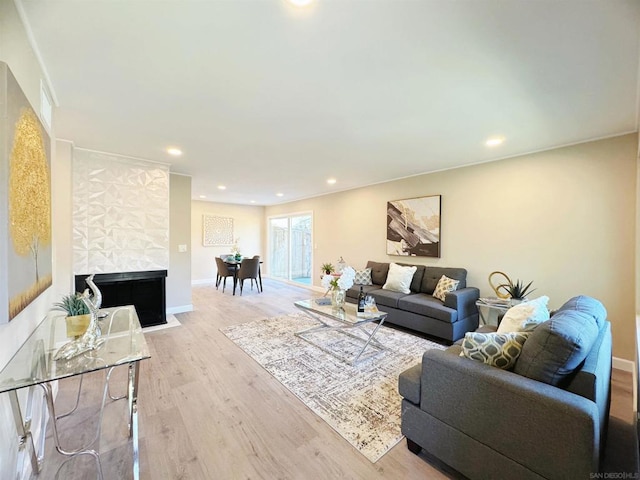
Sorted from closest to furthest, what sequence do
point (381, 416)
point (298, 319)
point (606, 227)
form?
1. point (381, 416)
2. point (606, 227)
3. point (298, 319)

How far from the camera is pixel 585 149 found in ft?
9.94

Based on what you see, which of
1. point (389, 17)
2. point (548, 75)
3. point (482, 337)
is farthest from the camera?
point (548, 75)

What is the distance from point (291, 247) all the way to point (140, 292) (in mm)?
4490

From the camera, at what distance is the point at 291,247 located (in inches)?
318

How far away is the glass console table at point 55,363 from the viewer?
1218mm

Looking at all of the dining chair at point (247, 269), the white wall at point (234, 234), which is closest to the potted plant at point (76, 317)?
the dining chair at point (247, 269)

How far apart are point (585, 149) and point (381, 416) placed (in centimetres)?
369

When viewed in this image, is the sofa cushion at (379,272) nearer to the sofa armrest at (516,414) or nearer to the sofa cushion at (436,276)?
the sofa cushion at (436,276)

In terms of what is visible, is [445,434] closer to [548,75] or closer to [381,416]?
[381,416]

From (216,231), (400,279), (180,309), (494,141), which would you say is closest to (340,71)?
(494,141)

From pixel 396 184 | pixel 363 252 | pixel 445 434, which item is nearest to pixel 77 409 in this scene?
pixel 445 434

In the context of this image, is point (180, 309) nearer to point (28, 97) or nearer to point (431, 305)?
point (28, 97)

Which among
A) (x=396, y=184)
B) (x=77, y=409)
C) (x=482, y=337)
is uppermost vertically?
(x=396, y=184)

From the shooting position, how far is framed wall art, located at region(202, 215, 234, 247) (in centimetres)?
794
